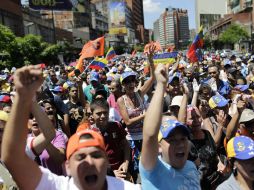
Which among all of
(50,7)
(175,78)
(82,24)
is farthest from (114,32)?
(175,78)

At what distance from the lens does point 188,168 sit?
119 inches

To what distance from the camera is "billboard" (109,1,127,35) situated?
13488 cm

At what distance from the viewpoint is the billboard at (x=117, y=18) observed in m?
135

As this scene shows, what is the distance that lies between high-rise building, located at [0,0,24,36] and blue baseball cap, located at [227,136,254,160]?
4087 centimetres

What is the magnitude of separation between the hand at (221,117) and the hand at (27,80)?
309cm

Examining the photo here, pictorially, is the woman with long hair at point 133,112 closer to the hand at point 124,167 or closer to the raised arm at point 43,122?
the hand at point 124,167

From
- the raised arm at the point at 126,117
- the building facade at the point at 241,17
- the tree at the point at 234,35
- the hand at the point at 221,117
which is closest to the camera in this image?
the hand at the point at 221,117

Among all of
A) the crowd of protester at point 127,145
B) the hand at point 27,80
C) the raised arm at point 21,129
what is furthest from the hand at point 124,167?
the hand at point 27,80

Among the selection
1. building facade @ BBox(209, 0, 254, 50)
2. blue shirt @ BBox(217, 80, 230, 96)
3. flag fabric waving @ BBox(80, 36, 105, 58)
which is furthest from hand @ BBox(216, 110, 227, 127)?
building facade @ BBox(209, 0, 254, 50)

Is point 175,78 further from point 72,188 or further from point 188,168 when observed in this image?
point 72,188

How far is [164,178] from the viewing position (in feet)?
9.36

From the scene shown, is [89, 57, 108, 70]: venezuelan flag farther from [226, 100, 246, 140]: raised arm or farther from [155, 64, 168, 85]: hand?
[155, 64, 168, 85]: hand

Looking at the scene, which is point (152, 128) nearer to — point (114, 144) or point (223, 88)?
point (114, 144)

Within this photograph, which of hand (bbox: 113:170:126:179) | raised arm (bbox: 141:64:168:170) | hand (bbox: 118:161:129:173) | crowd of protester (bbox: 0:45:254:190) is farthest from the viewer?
hand (bbox: 118:161:129:173)
